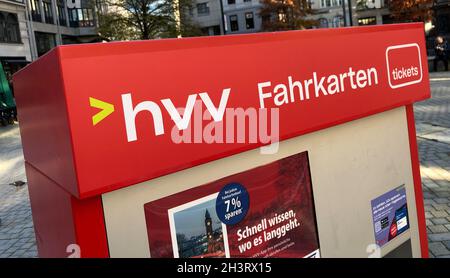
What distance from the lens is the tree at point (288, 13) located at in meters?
45.1

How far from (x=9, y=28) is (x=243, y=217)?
37.7m

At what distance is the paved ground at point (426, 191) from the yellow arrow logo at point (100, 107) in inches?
134

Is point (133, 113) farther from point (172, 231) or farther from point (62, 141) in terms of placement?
point (172, 231)

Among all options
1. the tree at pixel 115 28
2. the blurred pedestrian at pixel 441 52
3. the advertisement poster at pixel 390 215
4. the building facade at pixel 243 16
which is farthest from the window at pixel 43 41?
the advertisement poster at pixel 390 215

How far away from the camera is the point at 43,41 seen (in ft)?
139

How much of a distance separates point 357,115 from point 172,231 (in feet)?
3.56

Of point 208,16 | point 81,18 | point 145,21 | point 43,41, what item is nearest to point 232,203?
point 145,21

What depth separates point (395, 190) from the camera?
2.47 m

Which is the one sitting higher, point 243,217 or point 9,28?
point 9,28

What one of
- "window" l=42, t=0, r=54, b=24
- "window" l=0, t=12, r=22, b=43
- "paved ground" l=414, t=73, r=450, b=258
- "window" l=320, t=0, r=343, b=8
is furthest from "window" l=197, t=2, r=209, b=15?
"paved ground" l=414, t=73, r=450, b=258

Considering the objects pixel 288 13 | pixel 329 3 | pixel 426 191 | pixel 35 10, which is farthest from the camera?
pixel 329 3

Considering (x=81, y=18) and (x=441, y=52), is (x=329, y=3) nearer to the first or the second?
(x=81, y=18)

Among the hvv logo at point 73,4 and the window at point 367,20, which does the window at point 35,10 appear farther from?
the window at point 367,20

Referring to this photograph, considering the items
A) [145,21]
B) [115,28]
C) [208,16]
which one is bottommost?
[115,28]
